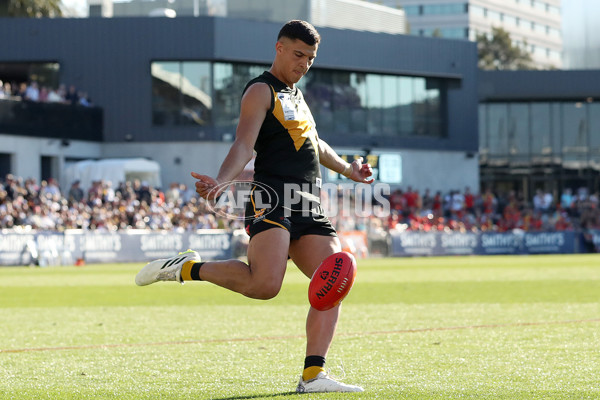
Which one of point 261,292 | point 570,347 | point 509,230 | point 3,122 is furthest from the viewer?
point 509,230

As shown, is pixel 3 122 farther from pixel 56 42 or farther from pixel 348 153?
pixel 348 153

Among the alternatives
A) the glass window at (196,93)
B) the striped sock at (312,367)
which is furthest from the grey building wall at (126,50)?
the striped sock at (312,367)

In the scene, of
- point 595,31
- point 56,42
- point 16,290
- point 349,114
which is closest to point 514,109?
point 595,31

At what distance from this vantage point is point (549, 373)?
6949 millimetres

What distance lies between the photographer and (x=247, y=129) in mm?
6301

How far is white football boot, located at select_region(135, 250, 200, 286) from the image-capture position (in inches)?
260

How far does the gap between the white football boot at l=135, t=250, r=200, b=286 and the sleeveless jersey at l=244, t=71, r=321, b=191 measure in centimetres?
73

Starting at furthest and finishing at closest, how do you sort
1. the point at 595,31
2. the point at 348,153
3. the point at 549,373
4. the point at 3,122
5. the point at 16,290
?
the point at 595,31 < the point at 348,153 < the point at 3,122 < the point at 16,290 < the point at 549,373

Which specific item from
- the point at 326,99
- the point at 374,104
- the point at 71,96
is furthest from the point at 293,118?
the point at 374,104

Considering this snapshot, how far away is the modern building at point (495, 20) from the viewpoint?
367 ft

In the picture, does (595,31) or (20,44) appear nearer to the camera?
(20,44)

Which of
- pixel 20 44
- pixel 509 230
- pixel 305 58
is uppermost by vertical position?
pixel 20 44

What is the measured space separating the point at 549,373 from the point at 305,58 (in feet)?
9.24

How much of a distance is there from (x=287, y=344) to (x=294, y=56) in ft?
11.7
